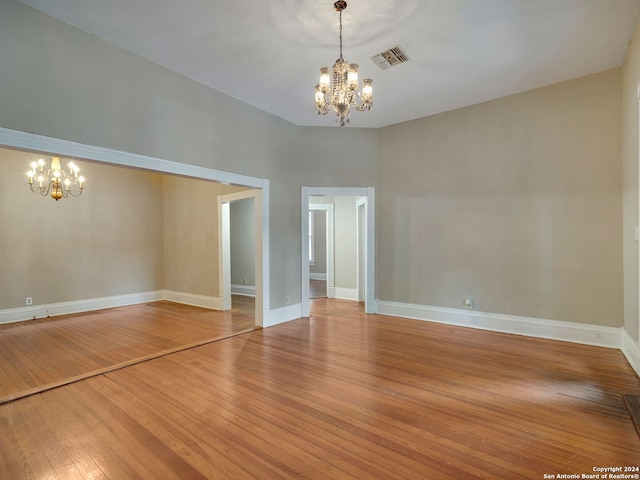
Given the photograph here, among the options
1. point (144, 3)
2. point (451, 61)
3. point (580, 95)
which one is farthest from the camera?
point (580, 95)

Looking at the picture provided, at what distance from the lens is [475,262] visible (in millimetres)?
4949

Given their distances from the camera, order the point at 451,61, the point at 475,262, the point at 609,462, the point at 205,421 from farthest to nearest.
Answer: the point at 475,262
the point at 451,61
the point at 205,421
the point at 609,462

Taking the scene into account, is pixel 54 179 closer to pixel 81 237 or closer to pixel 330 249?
pixel 81 237

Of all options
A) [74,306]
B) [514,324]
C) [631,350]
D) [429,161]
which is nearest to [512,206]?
[429,161]

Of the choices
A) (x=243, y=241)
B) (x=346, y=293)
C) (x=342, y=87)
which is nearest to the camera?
(x=342, y=87)

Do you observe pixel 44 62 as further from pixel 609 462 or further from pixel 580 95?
pixel 580 95

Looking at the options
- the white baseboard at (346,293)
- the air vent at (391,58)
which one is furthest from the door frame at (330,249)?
the air vent at (391,58)

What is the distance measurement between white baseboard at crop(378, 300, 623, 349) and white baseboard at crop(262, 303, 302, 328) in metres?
1.52

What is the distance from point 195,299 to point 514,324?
5.95m

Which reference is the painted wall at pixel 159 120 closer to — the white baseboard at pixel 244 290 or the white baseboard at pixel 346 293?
the white baseboard at pixel 346 293

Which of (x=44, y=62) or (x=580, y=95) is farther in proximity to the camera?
(x=580, y=95)

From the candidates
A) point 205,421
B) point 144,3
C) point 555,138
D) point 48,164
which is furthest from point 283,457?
point 48,164

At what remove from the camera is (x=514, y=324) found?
4.61m

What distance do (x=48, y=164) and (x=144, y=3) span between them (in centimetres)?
466
